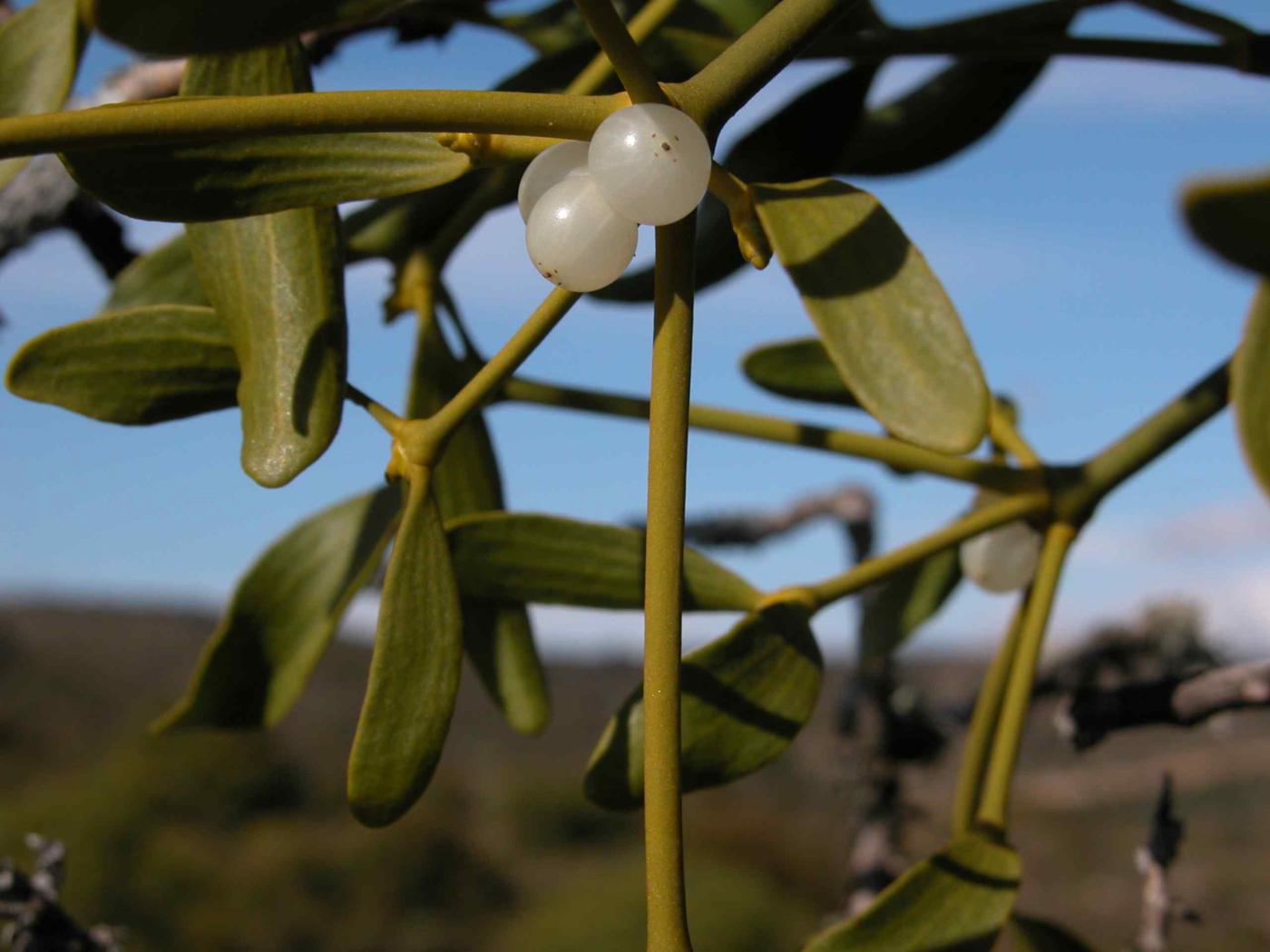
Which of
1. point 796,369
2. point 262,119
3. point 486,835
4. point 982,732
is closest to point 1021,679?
point 982,732

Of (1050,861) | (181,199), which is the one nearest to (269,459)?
(181,199)

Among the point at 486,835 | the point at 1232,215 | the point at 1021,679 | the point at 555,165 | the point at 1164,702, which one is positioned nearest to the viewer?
the point at 1232,215

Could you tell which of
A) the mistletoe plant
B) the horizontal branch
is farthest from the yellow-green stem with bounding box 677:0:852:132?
the horizontal branch

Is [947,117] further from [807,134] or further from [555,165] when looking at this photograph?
[555,165]

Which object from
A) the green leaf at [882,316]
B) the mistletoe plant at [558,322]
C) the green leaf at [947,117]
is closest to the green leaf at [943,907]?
the mistletoe plant at [558,322]

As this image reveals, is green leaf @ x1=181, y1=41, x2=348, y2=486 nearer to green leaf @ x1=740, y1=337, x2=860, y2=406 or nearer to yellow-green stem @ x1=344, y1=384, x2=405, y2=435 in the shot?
yellow-green stem @ x1=344, y1=384, x2=405, y2=435

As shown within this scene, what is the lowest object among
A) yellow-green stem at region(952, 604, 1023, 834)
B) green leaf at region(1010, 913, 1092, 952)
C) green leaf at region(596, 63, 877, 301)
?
green leaf at region(1010, 913, 1092, 952)
